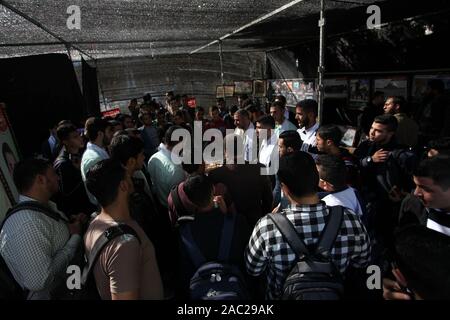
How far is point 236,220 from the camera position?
6.28ft

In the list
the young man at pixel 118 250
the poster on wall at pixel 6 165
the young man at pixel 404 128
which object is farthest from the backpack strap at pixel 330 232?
the young man at pixel 404 128

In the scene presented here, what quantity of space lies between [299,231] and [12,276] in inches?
65.2

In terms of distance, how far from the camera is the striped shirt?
1.66 m

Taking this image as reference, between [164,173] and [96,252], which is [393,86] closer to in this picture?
[164,173]

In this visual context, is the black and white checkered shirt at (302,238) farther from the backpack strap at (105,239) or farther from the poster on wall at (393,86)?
the poster on wall at (393,86)

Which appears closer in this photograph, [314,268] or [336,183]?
[314,268]

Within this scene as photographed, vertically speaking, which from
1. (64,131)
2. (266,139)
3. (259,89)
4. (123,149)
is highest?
(259,89)

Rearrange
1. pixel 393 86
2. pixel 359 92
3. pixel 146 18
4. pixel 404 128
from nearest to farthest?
1. pixel 404 128
2. pixel 146 18
3. pixel 393 86
4. pixel 359 92

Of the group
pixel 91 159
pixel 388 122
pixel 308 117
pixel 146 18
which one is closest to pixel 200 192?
pixel 91 159

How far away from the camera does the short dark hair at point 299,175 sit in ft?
5.48

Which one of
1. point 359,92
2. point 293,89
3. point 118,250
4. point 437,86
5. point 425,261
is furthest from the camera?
point 293,89

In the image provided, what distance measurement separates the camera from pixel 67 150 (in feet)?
10.7

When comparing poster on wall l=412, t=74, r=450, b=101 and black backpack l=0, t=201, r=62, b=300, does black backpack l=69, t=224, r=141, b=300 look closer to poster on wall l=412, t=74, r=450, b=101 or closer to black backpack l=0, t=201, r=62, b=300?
black backpack l=0, t=201, r=62, b=300

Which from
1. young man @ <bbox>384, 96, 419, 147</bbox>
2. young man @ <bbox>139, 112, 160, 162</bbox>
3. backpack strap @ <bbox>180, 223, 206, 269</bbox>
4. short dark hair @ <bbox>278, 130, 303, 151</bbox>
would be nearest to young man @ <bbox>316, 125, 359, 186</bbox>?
short dark hair @ <bbox>278, 130, 303, 151</bbox>
